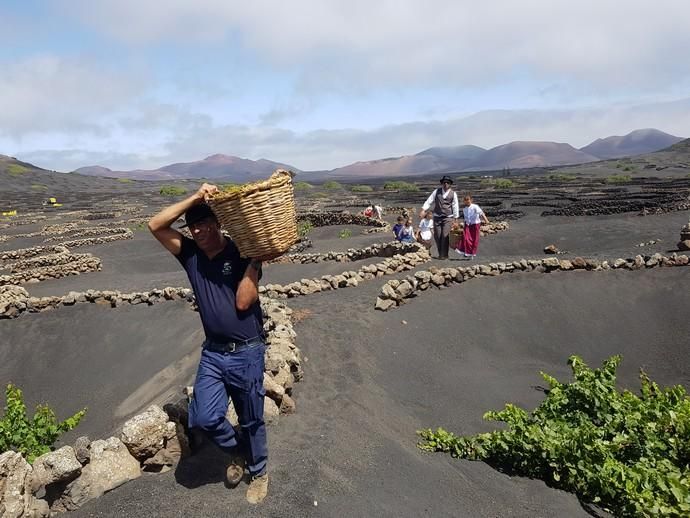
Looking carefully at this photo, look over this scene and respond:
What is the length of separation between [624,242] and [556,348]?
38.1 ft

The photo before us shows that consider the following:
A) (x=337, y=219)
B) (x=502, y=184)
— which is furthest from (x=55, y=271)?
(x=502, y=184)

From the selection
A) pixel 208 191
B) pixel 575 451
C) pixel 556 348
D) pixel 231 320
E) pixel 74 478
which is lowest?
pixel 556 348

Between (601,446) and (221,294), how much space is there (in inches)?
129

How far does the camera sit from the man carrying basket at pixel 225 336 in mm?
3564

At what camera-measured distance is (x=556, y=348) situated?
865 centimetres

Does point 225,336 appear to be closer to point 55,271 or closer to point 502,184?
point 55,271

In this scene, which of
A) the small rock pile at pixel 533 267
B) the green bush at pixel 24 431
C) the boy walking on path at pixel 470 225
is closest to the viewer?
the green bush at pixel 24 431

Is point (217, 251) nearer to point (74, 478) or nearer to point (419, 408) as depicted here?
point (74, 478)

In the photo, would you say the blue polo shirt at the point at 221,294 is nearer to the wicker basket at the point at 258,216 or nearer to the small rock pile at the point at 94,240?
the wicker basket at the point at 258,216

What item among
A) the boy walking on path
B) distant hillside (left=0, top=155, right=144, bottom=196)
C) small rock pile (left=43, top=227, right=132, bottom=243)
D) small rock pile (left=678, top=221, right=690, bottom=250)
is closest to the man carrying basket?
the boy walking on path

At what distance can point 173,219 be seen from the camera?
364 cm

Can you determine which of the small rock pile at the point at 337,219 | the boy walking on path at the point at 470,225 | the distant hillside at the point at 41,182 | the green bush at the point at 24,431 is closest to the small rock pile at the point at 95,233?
the small rock pile at the point at 337,219

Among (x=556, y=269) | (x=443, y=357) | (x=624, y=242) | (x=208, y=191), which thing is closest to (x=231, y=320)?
(x=208, y=191)

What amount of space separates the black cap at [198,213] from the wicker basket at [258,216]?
0.09 m
